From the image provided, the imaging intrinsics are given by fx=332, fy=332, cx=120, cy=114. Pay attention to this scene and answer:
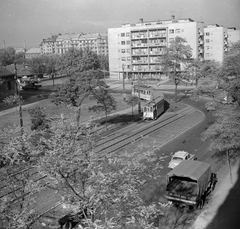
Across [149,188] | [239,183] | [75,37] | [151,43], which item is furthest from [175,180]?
[75,37]

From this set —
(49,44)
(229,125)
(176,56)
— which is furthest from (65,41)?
(229,125)

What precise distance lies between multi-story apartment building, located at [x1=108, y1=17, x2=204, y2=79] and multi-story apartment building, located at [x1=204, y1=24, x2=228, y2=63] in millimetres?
3674

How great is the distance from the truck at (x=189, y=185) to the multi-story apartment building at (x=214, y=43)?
234 feet

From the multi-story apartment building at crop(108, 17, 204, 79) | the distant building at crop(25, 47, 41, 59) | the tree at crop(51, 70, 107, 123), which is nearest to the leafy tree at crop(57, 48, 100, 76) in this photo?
the tree at crop(51, 70, 107, 123)

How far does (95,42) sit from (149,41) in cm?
8329

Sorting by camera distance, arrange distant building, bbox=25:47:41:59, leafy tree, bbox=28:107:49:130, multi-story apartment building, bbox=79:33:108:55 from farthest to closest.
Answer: distant building, bbox=25:47:41:59 < multi-story apartment building, bbox=79:33:108:55 < leafy tree, bbox=28:107:49:130

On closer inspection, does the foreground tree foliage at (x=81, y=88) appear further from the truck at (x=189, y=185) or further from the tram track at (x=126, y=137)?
the truck at (x=189, y=185)

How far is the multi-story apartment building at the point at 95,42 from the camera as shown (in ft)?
515

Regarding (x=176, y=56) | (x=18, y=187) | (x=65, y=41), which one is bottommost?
(x=18, y=187)

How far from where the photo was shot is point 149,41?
78.8 meters

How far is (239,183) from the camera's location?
18.7 m

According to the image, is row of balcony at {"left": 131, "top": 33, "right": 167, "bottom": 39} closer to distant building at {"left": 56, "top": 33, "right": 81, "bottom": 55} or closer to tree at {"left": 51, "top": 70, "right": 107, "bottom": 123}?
tree at {"left": 51, "top": 70, "right": 107, "bottom": 123}

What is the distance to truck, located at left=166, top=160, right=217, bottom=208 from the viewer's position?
1524cm

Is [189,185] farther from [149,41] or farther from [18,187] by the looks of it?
[149,41]
